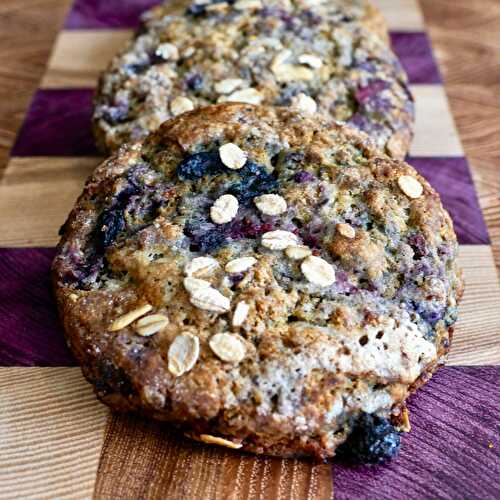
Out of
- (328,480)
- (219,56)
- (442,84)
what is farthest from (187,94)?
(328,480)

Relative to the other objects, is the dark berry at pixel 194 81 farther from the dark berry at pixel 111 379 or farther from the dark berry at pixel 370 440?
the dark berry at pixel 370 440

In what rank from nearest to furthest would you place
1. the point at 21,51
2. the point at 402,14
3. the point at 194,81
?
the point at 194,81
the point at 21,51
the point at 402,14

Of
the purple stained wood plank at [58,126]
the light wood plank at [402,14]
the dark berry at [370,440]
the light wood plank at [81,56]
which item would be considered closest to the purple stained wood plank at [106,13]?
the light wood plank at [81,56]

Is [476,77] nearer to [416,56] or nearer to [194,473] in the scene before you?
[416,56]

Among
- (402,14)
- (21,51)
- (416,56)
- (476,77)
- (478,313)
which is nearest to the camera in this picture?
(478,313)

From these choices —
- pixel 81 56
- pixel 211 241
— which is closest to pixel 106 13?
pixel 81 56

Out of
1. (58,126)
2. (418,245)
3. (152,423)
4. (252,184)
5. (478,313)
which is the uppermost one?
(252,184)

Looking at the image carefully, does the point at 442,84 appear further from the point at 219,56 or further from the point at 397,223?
the point at 397,223
